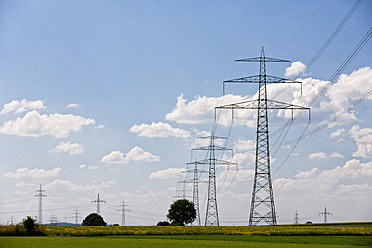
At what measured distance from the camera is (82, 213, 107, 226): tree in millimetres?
141625

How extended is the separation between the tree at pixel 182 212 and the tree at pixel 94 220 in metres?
19.5

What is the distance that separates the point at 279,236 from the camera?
240ft

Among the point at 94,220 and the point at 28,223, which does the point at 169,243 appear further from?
the point at 94,220

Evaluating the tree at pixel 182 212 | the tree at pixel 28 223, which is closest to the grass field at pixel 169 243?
the tree at pixel 28 223

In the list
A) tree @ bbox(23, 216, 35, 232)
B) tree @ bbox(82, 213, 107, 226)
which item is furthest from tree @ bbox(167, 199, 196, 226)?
tree @ bbox(23, 216, 35, 232)

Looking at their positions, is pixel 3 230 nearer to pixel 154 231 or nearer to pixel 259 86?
pixel 154 231

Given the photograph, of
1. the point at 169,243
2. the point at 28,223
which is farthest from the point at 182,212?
the point at 169,243

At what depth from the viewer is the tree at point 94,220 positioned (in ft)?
465

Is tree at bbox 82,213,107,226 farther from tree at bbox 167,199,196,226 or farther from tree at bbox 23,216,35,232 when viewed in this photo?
tree at bbox 23,216,35,232

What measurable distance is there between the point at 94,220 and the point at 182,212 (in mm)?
25109

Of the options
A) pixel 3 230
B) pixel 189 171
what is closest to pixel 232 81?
pixel 3 230

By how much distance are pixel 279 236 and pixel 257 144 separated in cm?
1689

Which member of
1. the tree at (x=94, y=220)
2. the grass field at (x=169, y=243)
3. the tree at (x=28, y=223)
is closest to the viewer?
the grass field at (x=169, y=243)

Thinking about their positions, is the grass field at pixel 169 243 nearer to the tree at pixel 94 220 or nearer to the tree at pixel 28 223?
the tree at pixel 28 223
